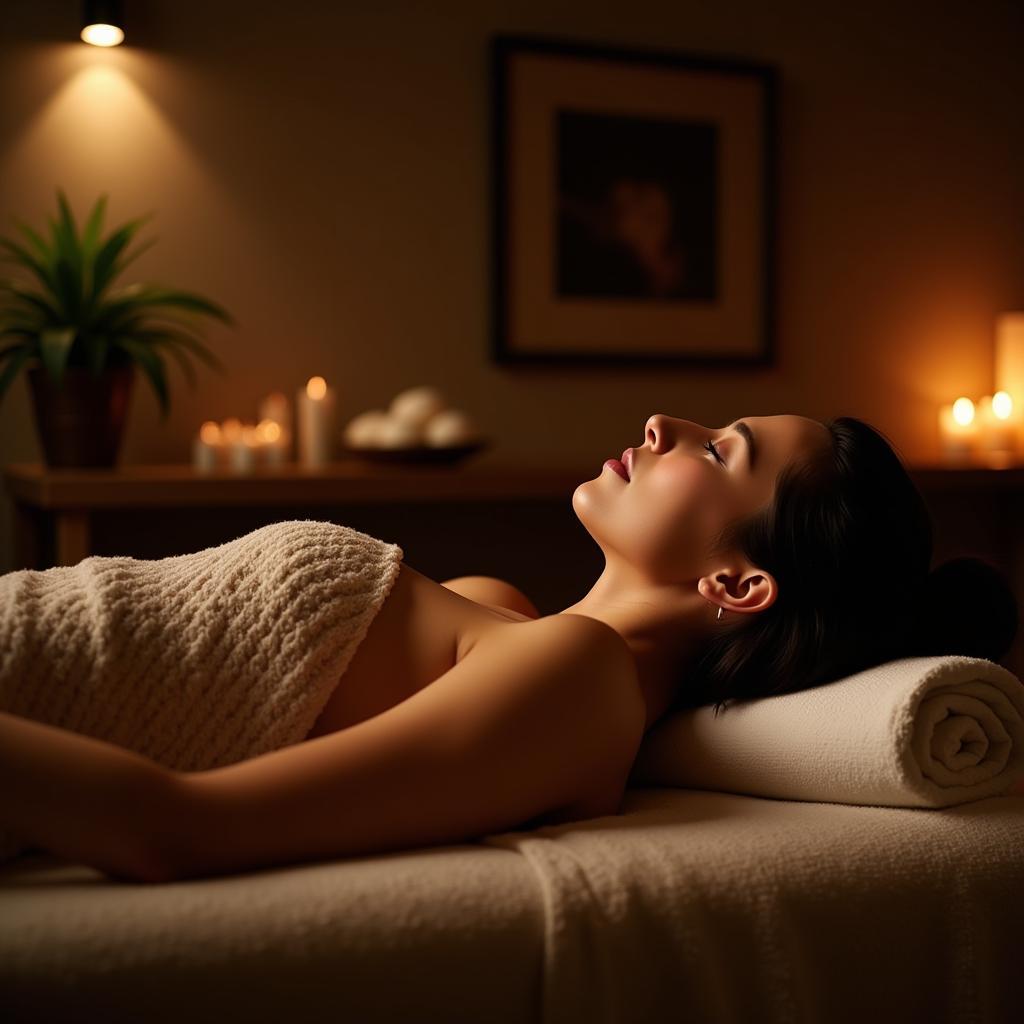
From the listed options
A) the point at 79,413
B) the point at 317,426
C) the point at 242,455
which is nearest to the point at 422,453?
the point at 317,426

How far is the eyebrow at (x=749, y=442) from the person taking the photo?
1.37 m

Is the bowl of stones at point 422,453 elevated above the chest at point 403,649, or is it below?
above

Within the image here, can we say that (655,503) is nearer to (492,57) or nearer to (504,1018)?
(504,1018)

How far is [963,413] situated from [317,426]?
2178 mm

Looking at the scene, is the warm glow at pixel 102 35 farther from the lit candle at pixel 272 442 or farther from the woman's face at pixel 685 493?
the woman's face at pixel 685 493

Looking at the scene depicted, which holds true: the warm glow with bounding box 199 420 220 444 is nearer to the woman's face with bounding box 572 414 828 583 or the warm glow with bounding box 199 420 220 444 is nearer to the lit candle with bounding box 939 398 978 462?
the woman's face with bounding box 572 414 828 583

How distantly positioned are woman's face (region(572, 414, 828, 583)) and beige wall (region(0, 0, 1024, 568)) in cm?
173

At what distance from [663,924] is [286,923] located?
0.31m

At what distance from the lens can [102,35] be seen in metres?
2.96

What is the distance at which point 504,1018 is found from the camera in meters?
0.91

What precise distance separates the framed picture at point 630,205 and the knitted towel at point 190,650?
2.36 m

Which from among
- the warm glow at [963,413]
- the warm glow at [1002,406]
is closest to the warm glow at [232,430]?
the warm glow at [963,413]

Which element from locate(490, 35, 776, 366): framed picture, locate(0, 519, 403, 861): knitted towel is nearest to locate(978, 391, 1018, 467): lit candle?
locate(490, 35, 776, 366): framed picture

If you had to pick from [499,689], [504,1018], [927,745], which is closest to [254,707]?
[499,689]
